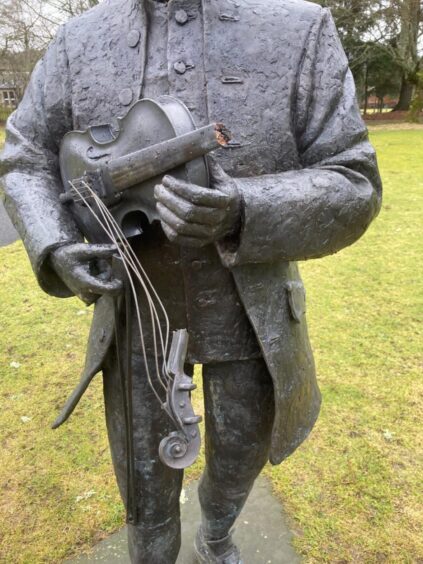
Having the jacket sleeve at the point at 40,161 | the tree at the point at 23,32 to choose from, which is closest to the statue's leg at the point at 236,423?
the jacket sleeve at the point at 40,161

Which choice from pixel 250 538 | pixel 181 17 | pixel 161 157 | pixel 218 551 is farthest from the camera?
pixel 250 538

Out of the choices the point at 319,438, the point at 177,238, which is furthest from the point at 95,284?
the point at 319,438

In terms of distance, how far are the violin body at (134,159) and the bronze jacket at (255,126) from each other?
100 mm

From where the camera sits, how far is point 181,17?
1.57 meters

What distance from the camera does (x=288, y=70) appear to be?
5.10 feet

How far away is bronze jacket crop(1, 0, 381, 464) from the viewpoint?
4.98 ft

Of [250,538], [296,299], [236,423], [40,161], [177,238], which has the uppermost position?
[40,161]

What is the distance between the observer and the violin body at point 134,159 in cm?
132

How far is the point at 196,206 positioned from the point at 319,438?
267cm

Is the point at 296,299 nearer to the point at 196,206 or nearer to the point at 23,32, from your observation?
the point at 196,206

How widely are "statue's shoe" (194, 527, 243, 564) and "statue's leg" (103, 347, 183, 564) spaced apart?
0.34 m

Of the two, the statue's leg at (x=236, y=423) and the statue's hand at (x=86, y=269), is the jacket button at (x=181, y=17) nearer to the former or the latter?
the statue's hand at (x=86, y=269)

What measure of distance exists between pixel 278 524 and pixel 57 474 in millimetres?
1370

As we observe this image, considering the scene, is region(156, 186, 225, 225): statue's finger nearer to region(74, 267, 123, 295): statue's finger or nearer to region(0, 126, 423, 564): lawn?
region(74, 267, 123, 295): statue's finger
